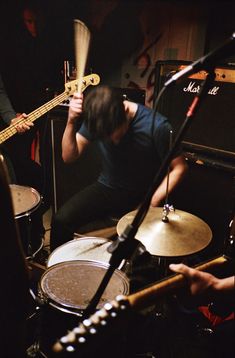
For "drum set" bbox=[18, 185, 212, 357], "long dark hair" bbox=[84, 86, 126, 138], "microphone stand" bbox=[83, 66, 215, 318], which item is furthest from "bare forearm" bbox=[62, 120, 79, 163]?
"microphone stand" bbox=[83, 66, 215, 318]

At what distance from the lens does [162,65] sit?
8.19 feet

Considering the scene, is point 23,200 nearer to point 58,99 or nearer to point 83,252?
point 83,252

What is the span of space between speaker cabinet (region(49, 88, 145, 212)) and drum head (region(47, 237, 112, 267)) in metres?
1.28

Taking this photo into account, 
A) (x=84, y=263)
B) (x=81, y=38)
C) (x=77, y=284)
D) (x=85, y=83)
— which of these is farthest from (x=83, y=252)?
(x=85, y=83)

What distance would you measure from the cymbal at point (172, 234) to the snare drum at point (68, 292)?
0.25 meters

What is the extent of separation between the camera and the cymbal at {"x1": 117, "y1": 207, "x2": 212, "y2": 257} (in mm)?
1723

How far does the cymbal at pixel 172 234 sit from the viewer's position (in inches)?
67.8

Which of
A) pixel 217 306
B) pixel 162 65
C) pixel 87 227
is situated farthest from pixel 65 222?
pixel 162 65

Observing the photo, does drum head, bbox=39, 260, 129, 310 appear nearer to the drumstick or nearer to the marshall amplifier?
the drumstick

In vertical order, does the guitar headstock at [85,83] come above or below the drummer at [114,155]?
above

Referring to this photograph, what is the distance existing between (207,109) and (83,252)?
1.30 meters

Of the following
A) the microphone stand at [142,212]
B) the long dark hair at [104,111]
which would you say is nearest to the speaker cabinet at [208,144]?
the long dark hair at [104,111]

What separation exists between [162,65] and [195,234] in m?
1.31

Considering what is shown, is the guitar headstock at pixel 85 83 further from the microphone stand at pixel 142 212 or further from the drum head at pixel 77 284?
the microphone stand at pixel 142 212
